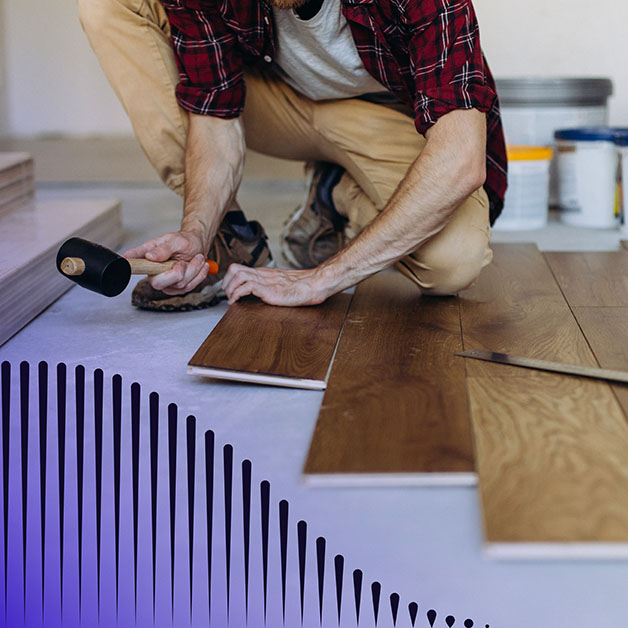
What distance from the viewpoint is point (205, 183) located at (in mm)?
2031

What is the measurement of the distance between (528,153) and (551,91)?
0.41 meters

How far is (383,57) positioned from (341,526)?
1.13 metres

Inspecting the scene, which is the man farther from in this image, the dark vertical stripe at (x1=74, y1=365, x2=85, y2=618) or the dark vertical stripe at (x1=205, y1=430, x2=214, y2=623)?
the dark vertical stripe at (x1=205, y1=430, x2=214, y2=623)

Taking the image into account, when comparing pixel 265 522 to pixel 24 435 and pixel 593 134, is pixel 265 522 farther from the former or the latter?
pixel 593 134

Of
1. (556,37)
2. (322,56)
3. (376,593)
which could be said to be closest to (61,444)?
(376,593)

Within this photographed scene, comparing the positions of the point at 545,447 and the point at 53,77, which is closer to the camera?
the point at 545,447

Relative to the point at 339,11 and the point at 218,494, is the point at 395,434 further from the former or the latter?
the point at 339,11

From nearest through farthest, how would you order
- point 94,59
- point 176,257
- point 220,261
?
point 176,257
point 220,261
point 94,59

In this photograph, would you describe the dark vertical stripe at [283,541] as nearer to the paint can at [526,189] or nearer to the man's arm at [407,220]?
the man's arm at [407,220]

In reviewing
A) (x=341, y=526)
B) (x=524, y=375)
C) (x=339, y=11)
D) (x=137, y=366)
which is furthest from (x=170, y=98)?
(x=341, y=526)

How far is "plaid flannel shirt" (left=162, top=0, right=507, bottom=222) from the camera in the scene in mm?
1663

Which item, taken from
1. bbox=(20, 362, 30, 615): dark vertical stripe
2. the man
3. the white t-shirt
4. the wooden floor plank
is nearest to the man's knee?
the man

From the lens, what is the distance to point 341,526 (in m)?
1.14

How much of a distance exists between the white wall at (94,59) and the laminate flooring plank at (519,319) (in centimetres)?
232
